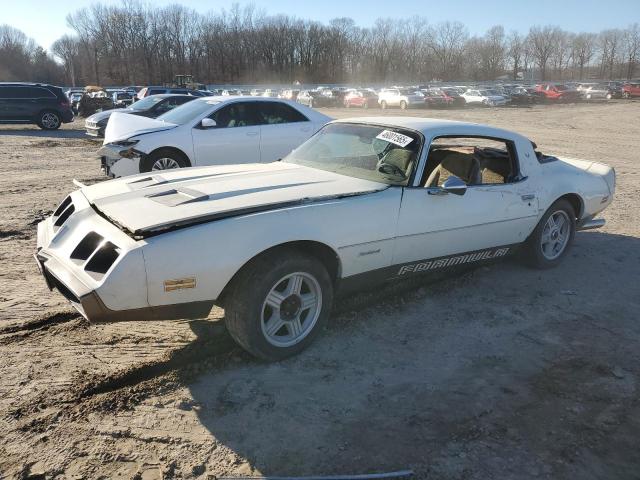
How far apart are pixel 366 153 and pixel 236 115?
4639 millimetres

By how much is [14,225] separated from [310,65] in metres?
112

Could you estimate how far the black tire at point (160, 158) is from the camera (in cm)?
784

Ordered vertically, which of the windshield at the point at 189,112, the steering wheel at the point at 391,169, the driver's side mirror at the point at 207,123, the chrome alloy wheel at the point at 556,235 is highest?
the windshield at the point at 189,112

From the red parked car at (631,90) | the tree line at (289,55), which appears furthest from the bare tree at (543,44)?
the red parked car at (631,90)

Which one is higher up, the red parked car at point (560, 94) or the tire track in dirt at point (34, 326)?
the red parked car at point (560, 94)

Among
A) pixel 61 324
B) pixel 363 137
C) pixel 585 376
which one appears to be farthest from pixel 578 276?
pixel 61 324

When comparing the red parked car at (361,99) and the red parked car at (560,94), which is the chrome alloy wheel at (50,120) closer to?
the red parked car at (361,99)

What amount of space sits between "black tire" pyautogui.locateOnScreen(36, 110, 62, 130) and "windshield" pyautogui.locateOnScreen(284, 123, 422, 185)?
763 inches

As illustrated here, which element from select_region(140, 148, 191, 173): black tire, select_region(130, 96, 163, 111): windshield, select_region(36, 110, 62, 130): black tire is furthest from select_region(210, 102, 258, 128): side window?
select_region(36, 110, 62, 130): black tire

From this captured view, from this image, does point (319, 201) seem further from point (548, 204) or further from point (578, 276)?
point (578, 276)

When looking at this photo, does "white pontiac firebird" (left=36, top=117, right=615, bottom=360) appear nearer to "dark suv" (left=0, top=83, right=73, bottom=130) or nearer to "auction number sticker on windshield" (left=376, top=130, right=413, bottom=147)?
"auction number sticker on windshield" (left=376, top=130, right=413, bottom=147)

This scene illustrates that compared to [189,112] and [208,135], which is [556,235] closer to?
[208,135]

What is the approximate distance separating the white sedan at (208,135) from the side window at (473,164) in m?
3.81

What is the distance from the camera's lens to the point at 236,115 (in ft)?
27.7
